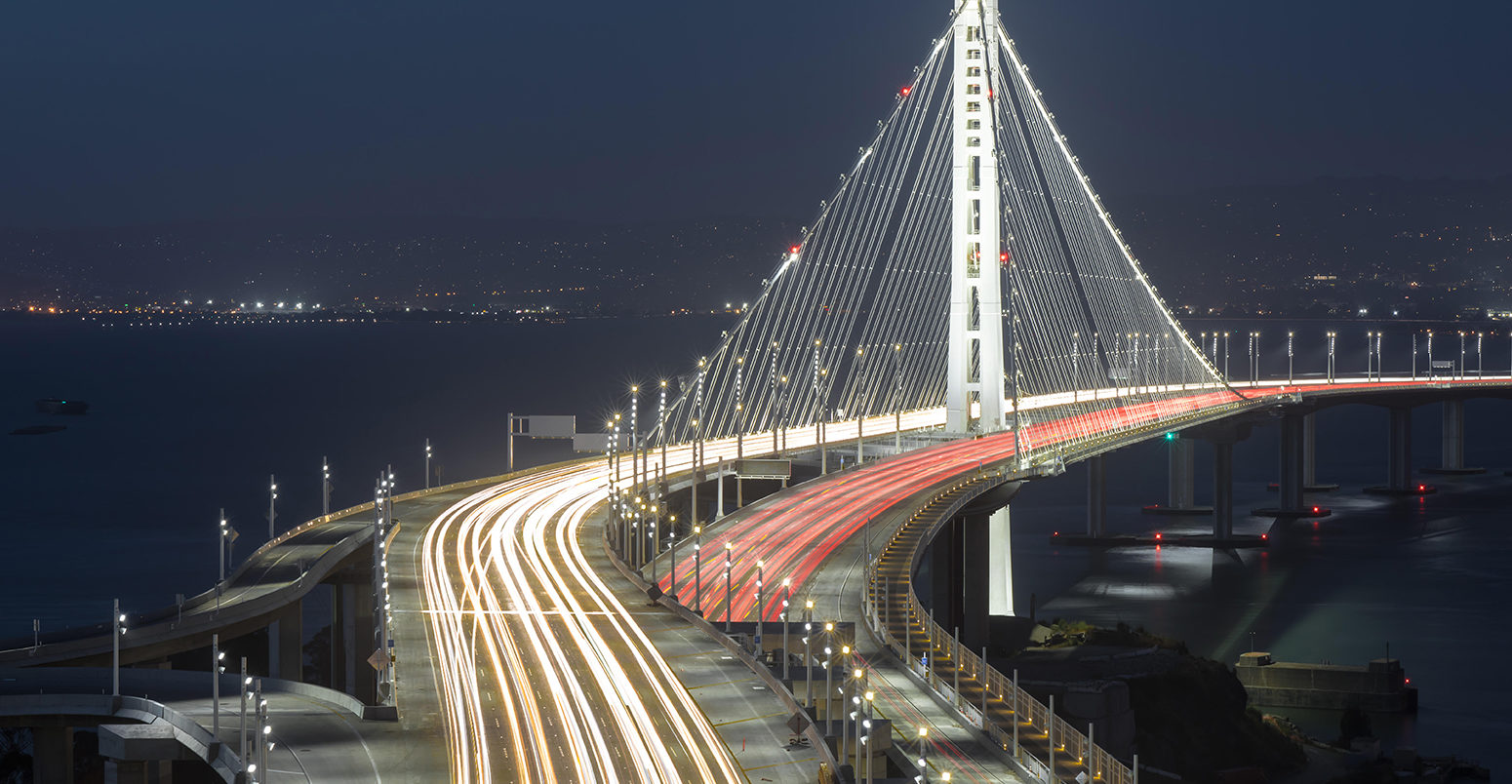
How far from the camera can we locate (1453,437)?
158 m

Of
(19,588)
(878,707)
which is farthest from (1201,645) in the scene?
(19,588)

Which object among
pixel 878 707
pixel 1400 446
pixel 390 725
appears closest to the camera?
pixel 390 725

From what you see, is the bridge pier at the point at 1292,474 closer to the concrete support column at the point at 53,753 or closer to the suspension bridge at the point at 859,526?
the suspension bridge at the point at 859,526

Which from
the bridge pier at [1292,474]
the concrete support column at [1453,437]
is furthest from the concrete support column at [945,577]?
the concrete support column at [1453,437]

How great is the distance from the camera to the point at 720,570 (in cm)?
5088

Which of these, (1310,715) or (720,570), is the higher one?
(720,570)

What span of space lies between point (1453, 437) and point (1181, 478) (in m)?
45.5

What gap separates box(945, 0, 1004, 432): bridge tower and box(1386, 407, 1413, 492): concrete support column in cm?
6895

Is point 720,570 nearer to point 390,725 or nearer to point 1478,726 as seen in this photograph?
point 390,725

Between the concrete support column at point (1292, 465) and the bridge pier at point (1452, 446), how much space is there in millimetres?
36739

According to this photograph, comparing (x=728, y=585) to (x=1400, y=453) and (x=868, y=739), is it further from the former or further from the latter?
(x=1400, y=453)

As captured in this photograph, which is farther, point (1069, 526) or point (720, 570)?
point (1069, 526)

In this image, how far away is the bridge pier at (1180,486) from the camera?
4763 inches

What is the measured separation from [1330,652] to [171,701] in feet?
161
